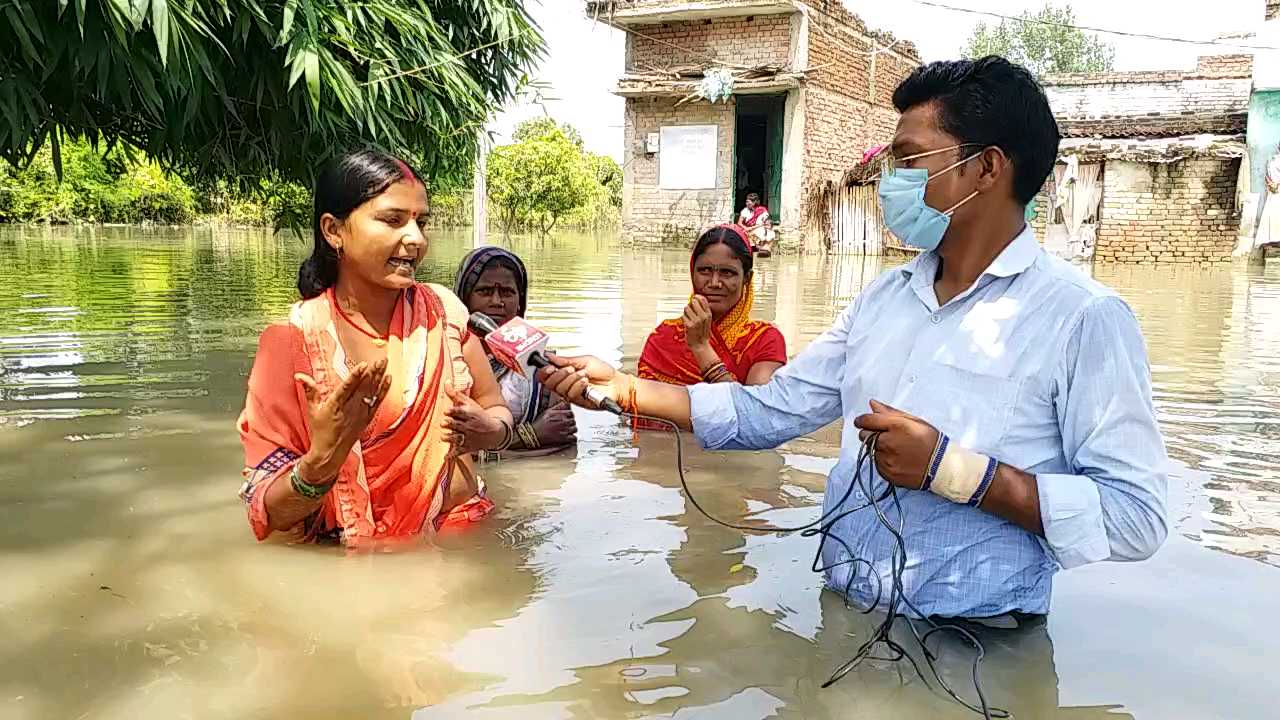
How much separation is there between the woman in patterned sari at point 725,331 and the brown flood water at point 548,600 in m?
0.43

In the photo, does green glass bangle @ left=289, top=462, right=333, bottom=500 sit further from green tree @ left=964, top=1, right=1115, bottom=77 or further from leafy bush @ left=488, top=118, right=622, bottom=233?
green tree @ left=964, top=1, right=1115, bottom=77

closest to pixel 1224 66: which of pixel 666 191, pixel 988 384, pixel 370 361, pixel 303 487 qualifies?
pixel 666 191

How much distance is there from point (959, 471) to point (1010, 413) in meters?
0.23

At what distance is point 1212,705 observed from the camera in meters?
2.40

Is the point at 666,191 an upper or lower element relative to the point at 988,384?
upper

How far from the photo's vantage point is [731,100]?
69.5 feet

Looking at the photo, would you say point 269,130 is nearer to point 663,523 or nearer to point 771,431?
point 663,523

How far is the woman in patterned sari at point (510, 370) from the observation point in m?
4.55

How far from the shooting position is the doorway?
74.0 feet

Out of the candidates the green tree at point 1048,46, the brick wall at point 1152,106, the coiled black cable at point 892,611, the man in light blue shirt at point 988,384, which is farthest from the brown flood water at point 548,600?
the green tree at point 1048,46

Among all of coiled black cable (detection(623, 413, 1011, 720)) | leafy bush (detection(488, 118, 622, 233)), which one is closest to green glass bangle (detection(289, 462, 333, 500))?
coiled black cable (detection(623, 413, 1011, 720))

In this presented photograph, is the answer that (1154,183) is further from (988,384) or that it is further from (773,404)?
(988,384)

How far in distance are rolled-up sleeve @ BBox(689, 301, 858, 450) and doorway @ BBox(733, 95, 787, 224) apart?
18920 mm

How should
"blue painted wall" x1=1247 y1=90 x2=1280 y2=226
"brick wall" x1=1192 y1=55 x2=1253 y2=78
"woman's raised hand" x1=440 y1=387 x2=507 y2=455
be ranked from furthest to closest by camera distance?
"brick wall" x1=1192 y1=55 x2=1253 y2=78 → "blue painted wall" x1=1247 y1=90 x2=1280 y2=226 → "woman's raised hand" x1=440 y1=387 x2=507 y2=455
